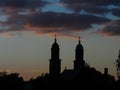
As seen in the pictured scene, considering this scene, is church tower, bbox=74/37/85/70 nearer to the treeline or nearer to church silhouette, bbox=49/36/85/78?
church silhouette, bbox=49/36/85/78

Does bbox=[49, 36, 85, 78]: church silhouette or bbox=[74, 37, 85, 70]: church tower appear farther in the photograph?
bbox=[74, 37, 85, 70]: church tower

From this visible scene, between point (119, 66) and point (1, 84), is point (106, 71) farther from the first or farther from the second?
point (1, 84)

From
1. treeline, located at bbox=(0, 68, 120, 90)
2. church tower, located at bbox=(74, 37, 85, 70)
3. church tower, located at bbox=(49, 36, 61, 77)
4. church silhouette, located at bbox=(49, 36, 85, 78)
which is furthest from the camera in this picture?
church tower, located at bbox=(74, 37, 85, 70)

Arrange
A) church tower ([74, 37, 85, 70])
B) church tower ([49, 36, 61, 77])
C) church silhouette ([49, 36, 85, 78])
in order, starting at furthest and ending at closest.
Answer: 1. church tower ([74, 37, 85, 70])
2. church silhouette ([49, 36, 85, 78])
3. church tower ([49, 36, 61, 77])

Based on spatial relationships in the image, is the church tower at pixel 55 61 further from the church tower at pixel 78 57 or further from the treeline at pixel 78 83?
the treeline at pixel 78 83

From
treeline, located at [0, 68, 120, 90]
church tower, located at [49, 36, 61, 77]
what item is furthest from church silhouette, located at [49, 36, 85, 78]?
treeline, located at [0, 68, 120, 90]

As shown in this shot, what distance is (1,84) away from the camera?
89.6 meters

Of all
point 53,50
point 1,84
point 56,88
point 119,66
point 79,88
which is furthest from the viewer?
point 53,50

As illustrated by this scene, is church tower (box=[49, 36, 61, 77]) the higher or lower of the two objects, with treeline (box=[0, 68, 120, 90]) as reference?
higher

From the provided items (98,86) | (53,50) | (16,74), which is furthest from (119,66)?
(53,50)

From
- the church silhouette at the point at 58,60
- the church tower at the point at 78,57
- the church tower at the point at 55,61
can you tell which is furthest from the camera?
the church tower at the point at 78,57

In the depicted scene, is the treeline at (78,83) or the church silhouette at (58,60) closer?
the treeline at (78,83)

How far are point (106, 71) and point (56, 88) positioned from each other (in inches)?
2456

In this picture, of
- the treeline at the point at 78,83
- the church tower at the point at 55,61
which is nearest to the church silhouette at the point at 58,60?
the church tower at the point at 55,61
